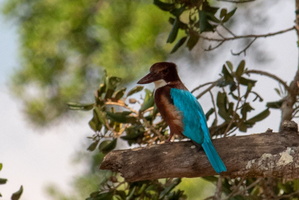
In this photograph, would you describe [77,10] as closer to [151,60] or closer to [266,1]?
[151,60]

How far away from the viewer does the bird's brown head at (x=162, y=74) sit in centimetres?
273

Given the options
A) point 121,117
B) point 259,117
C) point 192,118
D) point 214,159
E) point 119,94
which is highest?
point 119,94

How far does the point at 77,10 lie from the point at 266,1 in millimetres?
1055

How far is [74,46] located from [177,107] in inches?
61.3

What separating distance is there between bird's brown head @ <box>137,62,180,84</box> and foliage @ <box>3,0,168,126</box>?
1097mm

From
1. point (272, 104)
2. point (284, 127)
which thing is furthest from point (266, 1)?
point (284, 127)

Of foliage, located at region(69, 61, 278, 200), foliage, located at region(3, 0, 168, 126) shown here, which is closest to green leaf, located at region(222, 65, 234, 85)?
foliage, located at region(69, 61, 278, 200)

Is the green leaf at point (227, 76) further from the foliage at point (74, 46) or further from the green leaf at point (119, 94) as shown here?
the foliage at point (74, 46)

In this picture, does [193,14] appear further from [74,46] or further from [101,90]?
[74,46]

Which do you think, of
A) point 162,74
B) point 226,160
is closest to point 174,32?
point 162,74

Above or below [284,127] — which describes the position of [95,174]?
above

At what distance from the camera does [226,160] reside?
2.38 metres

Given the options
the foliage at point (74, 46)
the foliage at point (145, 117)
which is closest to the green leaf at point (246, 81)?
the foliage at point (145, 117)

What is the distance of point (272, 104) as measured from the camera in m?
3.21
